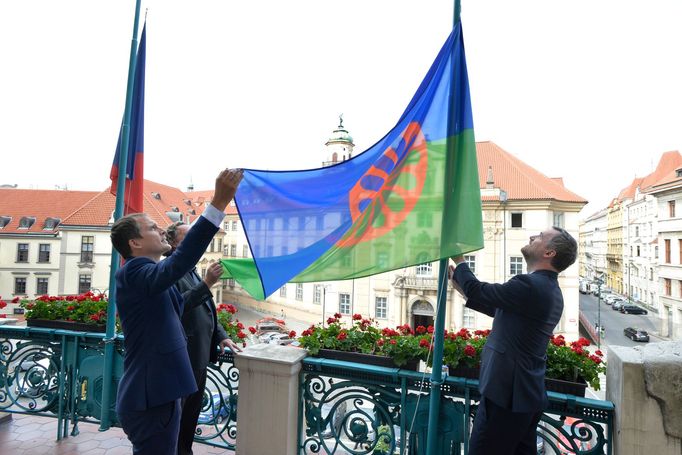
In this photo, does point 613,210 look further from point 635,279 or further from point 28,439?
point 28,439

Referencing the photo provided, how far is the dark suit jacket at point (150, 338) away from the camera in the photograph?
2.07 m

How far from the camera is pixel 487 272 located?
32375 millimetres

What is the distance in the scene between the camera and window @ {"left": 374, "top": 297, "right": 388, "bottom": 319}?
35.5m

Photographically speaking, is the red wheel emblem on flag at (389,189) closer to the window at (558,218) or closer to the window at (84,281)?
the window at (558,218)

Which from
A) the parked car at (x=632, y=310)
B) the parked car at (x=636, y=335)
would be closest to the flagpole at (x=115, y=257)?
the parked car at (x=636, y=335)

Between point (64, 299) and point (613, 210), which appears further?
point (613, 210)

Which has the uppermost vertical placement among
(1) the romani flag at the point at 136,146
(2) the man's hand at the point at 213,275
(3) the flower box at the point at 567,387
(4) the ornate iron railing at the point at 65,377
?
(1) the romani flag at the point at 136,146

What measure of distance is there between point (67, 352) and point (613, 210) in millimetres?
93340

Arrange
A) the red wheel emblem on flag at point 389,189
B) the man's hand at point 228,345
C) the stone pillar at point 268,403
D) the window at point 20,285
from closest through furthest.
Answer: the red wheel emblem on flag at point 389,189, the stone pillar at point 268,403, the man's hand at point 228,345, the window at point 20,285

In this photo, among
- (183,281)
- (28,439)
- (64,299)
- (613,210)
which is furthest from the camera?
(613,210)

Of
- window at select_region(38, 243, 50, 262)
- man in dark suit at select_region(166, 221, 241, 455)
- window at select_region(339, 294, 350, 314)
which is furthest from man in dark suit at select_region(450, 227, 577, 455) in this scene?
window at select_region(38, 243, 50, 262)

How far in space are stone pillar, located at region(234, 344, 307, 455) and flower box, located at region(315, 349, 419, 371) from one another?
21 cm

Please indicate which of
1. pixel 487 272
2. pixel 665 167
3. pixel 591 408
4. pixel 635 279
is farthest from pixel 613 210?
pixel 591 408

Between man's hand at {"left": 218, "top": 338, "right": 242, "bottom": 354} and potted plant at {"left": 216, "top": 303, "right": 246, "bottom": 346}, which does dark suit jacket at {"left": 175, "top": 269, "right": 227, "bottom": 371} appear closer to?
man's hand at {"left": 218, "top": 338, "right": 242, "bottom": 354}
